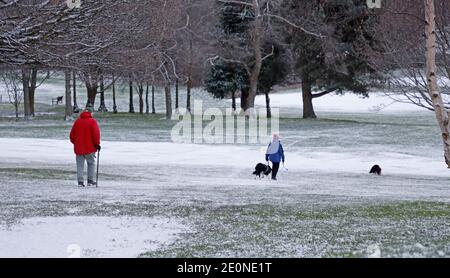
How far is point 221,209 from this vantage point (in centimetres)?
1252

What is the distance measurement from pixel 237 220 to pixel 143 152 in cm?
2161

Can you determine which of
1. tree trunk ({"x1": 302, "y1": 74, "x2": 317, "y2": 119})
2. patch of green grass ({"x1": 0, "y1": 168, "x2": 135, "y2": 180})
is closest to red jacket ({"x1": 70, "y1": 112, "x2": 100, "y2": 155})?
patch of green grass ({"x1": 0, "y1": 168, "x2": 135, "y2": 180})

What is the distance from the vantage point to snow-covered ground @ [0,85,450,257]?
917cm

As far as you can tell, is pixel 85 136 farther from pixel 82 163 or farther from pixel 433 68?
pixel 433 68

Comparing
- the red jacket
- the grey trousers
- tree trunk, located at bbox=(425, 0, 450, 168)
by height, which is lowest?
the grey trousers

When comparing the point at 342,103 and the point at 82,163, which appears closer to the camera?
the point at 82,163

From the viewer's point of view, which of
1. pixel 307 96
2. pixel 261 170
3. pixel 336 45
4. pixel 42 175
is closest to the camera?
pixel 42 175

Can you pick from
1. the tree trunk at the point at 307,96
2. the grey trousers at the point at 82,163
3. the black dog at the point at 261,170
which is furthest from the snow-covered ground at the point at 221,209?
the tree trunk at the point at 307,96

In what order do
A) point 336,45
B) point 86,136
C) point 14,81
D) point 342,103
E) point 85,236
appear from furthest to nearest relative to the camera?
point 342,103 < point 14,81 < point 336,45 < point 86,136 < point 85,236

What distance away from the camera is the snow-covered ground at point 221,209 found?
9172 mm

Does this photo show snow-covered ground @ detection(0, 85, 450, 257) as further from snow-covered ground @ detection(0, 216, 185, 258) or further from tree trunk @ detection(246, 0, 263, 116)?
tree trunk @ detection(246, 0, 263, 116)

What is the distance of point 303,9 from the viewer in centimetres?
4853

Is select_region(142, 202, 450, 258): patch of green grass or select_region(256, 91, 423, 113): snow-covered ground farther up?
select_region(256, 91, 423, 113): snow-covered ground

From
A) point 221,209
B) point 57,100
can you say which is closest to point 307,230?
point 221,209
